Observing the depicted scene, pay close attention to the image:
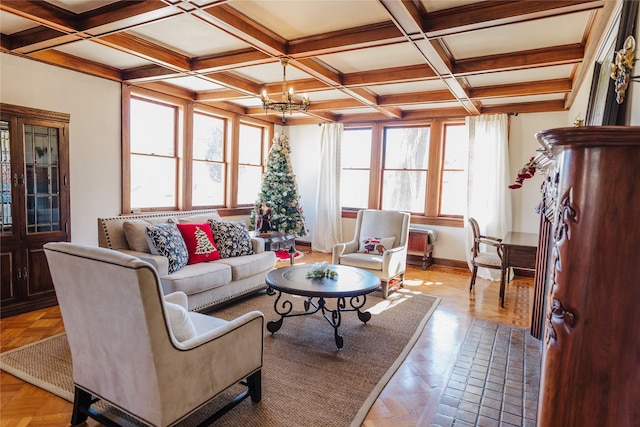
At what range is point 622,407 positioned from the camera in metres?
1.14

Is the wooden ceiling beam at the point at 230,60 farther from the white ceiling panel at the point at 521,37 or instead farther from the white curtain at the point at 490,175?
the white curtain at the point at 490,175

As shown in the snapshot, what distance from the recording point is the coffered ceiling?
2656 mm

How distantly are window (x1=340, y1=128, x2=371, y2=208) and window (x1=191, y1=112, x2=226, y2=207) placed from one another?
7.38 feet

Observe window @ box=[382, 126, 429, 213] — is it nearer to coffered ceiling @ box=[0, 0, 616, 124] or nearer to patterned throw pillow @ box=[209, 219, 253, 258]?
coffered ceiling @ box=[0, 0, 616, 124]

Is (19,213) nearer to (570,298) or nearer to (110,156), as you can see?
(110,156)

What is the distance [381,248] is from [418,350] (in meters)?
1.87

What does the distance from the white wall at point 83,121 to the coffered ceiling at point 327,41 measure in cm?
15

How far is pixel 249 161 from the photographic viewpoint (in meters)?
7.19

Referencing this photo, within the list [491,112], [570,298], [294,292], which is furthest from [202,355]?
[491,112]

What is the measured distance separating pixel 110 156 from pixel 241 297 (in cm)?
237

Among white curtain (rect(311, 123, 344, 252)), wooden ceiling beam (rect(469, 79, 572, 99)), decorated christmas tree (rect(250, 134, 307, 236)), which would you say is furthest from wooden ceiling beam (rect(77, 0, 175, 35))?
white curtain (rect(311, 123, 344, 252))

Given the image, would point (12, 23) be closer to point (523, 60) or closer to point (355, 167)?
point (523, 60)

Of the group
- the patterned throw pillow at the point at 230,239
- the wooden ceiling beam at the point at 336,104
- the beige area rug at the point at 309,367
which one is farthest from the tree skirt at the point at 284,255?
the beige area rug at the point at 309,367

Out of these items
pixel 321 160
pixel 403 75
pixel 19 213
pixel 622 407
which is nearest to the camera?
pixel 622 407
